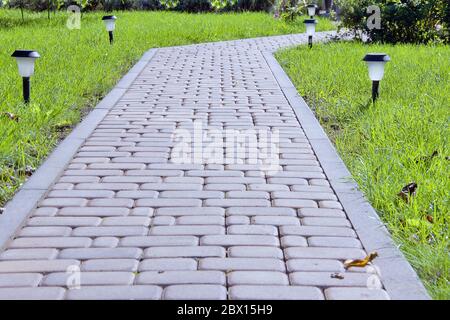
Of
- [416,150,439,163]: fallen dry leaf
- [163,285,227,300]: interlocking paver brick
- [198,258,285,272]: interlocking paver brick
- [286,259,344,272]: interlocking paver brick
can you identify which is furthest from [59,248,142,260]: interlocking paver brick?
[416,150,439,163]: fallen dry leaf

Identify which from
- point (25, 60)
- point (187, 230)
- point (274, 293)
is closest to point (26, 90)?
point (25, 60)

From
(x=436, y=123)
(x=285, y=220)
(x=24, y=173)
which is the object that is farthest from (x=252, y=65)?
(x=285, y=220)

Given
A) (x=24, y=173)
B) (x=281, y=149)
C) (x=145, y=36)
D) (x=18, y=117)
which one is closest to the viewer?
(x=24, y=173)

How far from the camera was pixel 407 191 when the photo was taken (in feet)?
17.4

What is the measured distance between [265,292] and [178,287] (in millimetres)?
437

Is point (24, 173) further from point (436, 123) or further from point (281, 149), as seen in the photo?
point (436, 123)

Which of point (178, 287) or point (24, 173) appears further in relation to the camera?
point (24, 173)

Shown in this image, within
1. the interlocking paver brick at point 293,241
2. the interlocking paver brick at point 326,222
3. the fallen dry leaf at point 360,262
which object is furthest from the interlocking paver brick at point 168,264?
the interlocking paver brick at point 326,222

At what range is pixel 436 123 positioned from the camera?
7324 millimetres

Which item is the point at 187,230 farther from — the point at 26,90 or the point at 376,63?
the point at 376,63

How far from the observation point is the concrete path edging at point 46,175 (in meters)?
4.86

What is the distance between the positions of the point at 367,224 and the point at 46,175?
255 centimetres
